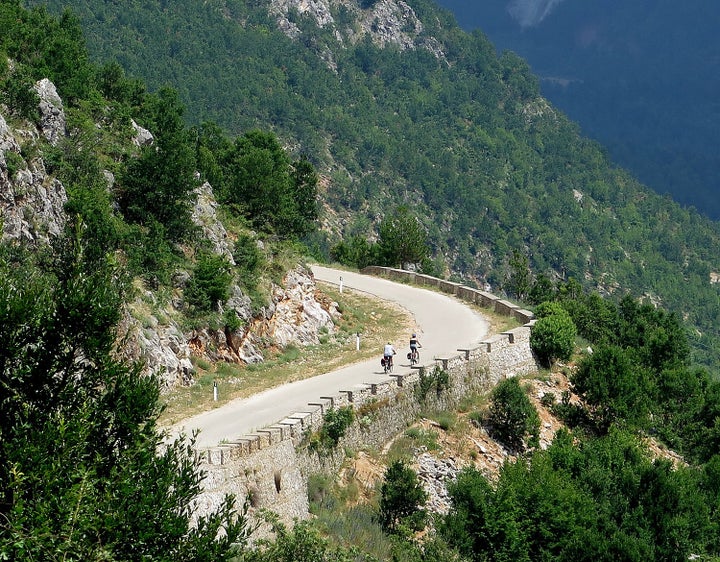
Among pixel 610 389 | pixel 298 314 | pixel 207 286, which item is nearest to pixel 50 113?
pixel 207 286

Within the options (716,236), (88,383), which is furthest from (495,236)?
(88,383)

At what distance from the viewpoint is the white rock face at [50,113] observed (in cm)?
3434

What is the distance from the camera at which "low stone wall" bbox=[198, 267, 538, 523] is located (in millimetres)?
21672

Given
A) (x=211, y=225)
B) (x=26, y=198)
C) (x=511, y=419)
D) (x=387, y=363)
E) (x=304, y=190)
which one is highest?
(x=26, y=198)

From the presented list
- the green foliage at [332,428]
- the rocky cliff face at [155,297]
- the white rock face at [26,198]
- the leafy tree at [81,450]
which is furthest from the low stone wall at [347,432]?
the white rock face at [26,198]

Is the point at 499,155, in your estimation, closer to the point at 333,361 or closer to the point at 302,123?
the point at 302,123

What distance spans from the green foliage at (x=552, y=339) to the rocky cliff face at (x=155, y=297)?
25.8ft

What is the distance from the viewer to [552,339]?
39.3 metres

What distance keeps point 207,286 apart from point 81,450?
57.6 ft

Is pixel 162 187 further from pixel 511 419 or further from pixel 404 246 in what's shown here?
Answer: pixel 404 246

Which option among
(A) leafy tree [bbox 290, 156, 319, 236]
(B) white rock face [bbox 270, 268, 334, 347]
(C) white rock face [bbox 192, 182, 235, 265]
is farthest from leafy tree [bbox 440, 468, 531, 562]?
(A) leafy tree [bbox 290, 156, 319, 236]

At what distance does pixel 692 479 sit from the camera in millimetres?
32688

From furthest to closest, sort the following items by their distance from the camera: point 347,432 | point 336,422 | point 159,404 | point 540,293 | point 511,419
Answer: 1. point 540,293
2. point 511,419
3. point 347,432
4. point 336,422
5. point 159,404

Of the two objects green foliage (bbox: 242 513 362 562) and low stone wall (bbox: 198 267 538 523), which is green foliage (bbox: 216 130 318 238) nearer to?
low stone wall (bbox: 198 267 538 523)
